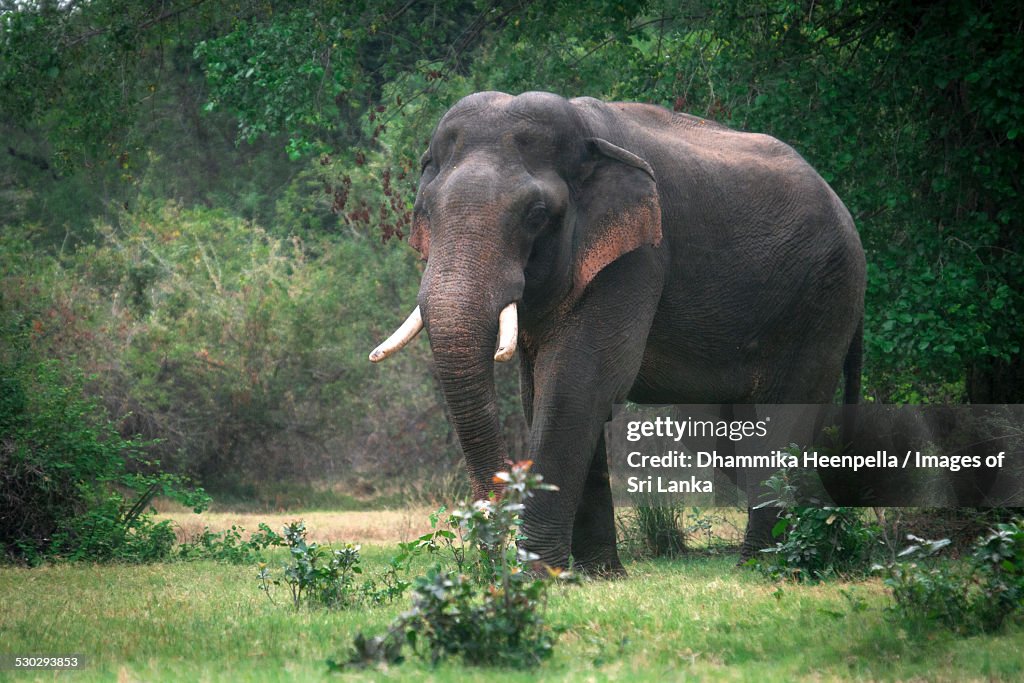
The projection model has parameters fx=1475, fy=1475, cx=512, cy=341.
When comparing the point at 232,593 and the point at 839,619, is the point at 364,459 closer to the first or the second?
the point at 232,593

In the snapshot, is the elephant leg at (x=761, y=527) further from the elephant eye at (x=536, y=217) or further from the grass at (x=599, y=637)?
the elephant eye at (x=536, y=217)

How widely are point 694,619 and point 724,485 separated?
279 inches

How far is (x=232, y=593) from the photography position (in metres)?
9.62

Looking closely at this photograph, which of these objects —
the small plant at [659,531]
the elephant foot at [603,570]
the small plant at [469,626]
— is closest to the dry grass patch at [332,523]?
the small plant at [659,531]

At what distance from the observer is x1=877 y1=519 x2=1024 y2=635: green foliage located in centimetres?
729

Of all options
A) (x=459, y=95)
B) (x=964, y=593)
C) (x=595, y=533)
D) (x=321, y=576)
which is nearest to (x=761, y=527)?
(x=595, y=533)

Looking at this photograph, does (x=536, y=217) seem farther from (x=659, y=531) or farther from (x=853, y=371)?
(x=853, y=371)

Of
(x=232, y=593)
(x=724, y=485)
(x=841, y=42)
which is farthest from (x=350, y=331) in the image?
(x=232, y=593)

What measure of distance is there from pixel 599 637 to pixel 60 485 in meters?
6.67

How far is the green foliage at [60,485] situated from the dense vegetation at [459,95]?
1.46 feet

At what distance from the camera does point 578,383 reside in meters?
9.55

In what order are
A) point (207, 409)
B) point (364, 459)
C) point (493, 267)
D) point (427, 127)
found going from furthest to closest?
point (364, 459), point (207, 409), point (427, 127), point (493, 267)

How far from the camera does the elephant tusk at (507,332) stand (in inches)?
340

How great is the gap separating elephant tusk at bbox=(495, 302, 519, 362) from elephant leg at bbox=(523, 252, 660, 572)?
0.79 meters
